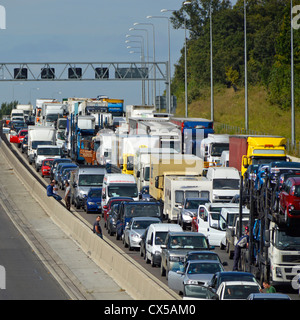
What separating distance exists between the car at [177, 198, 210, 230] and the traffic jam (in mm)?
40

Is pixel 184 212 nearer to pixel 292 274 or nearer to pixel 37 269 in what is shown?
pixel 37 269

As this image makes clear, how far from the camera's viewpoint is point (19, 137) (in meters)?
89.7

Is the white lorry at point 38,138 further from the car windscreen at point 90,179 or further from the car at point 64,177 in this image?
the car windscreen at point 90,179

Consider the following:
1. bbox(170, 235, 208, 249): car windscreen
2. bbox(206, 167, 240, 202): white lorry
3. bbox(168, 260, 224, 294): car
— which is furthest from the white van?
bbox(206, 167, 240, 202): white lorry

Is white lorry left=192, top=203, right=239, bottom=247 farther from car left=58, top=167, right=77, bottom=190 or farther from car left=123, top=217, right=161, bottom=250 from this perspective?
car left=58, top=167, right=77, bottom=190

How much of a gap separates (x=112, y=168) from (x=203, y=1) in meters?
85.8

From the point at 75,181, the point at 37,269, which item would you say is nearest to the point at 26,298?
the point at 37,269

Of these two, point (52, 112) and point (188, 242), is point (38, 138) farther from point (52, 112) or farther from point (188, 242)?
point (188, 242)

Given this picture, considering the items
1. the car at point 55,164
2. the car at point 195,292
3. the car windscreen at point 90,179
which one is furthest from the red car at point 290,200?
the car at point 55,164

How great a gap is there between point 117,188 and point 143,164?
392 centimetres

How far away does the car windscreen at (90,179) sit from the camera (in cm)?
4988

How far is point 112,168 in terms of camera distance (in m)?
53.6

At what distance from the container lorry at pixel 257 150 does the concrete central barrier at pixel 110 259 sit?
8.73 metres

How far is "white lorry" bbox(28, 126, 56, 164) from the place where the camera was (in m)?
72.5
